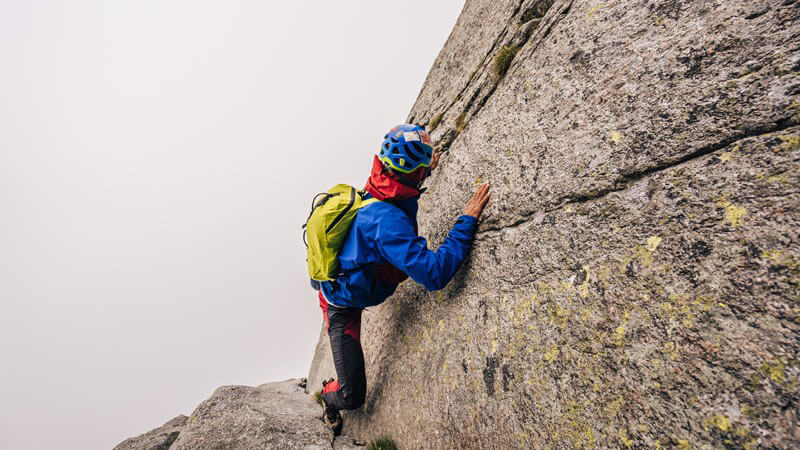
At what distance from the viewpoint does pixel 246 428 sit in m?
6.36

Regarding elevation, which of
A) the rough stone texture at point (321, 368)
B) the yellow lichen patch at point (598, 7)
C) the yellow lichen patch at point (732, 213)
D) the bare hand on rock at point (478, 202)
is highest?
the yellow lichen patch at point (598, 7)

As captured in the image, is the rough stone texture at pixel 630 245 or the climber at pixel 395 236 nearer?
the rough stone texture at pixel 630 245

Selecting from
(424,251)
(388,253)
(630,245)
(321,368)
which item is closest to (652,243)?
(630,245)

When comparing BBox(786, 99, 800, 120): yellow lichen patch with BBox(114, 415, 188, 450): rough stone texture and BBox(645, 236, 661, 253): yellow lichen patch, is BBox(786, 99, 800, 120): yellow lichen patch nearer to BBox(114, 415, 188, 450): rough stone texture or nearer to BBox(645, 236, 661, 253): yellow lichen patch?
BBox(645, 236, 661, 253): yellow lichen patch

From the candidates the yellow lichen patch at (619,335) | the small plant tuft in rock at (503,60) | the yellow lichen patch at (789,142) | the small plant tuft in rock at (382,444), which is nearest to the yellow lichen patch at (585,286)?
the yellow lichen patch at (619,335)

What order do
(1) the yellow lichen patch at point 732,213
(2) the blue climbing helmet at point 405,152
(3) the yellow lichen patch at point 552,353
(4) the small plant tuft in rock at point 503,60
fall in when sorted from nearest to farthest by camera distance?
1. (1) the yellow lichen patch at point 732,213
2. (3) the yellow lichen patch at point 552,353
3. (2) the blue climbing helmet at point 405,152
4. (4) the small plant tuft in rock at point 503,60

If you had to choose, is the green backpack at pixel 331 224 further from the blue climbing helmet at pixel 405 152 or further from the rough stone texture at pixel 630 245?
the rough stone texture at pixel 630 245

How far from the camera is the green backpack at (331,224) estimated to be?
18.0 feet

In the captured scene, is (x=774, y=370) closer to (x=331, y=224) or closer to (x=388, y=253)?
(x=388, y=253)

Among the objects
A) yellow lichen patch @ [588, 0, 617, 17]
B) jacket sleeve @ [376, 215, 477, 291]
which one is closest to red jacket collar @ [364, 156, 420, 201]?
jacket sleeve @ [376, 215, 477, 291]

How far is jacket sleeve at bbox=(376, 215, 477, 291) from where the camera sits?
15.8ft

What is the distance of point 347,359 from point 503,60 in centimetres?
665

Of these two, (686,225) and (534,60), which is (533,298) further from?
(534,60)

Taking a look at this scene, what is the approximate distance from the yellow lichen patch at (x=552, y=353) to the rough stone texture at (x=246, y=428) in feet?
15.8
